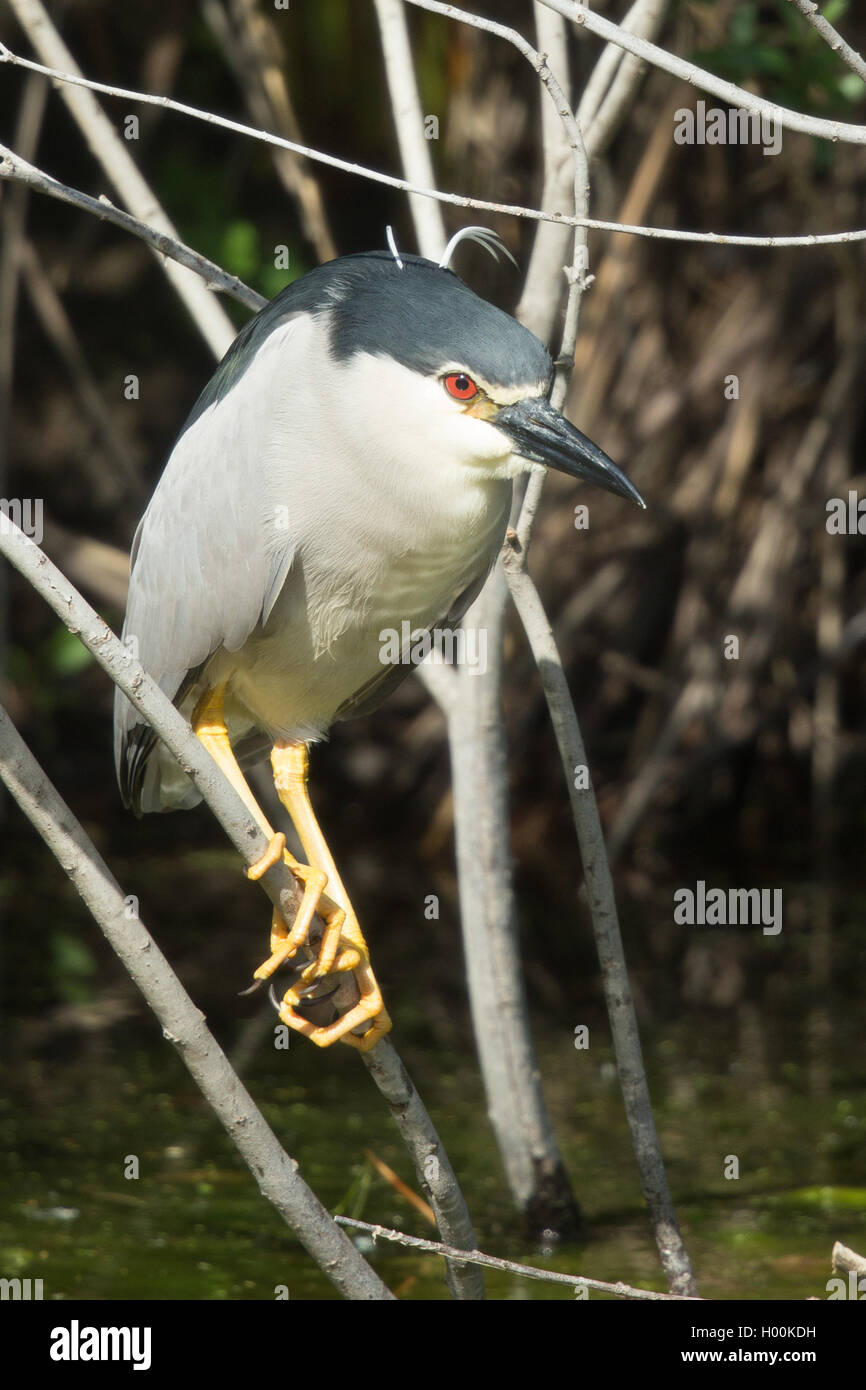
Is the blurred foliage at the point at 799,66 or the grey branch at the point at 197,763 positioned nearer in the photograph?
the grey branch at the point at 197,763

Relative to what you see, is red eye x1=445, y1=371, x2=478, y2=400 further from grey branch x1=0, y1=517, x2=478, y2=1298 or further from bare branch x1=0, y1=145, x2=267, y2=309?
grey branch x1=0, y1=517, x2=478, y2=1298

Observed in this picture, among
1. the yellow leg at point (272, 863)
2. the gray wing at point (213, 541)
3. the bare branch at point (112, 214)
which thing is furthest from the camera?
the gray wing at point (213, 541)

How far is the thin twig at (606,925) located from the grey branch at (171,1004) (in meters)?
0.58

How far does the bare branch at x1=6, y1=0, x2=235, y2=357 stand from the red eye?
104 cm

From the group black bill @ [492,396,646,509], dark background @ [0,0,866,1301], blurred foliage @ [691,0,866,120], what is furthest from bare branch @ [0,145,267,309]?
A: dark background @ [0,0,866,1301]

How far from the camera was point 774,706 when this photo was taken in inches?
244

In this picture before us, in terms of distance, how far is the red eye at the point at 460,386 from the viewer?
2.39 m

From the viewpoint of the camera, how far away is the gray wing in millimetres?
2691

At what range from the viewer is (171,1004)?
218 centimetres

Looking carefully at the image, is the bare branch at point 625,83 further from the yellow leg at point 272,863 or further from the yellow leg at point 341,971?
the yellow leg at point 341,971

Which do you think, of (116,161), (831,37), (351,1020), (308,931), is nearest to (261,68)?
(116,161)

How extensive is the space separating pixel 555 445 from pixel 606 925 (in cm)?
81

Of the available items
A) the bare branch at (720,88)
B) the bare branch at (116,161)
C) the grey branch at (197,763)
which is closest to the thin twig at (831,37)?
the bare branch at (720,88)

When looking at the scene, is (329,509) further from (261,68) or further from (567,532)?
(567,532)
